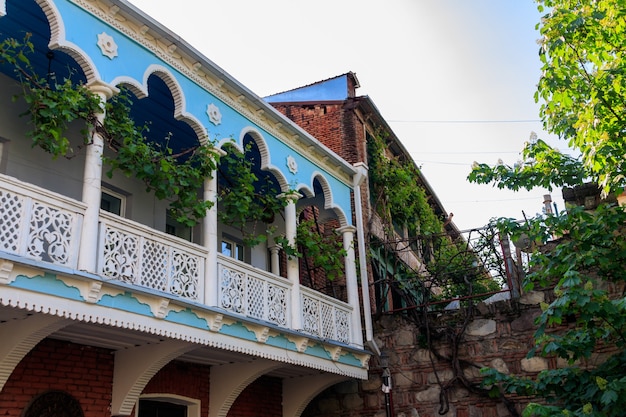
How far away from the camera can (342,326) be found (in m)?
12.3

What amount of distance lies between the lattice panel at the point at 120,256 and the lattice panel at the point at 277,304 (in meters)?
2.88

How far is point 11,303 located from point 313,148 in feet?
23.7

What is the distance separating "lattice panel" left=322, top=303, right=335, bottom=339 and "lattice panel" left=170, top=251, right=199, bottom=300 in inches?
133

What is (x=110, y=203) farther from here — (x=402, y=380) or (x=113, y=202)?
(x=402, y=380)

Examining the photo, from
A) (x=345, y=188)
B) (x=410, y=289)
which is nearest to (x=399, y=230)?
(x=410, y=289)

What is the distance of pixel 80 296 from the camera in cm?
712

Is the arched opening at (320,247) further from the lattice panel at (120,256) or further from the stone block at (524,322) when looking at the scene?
the lattice panel at (120,256)

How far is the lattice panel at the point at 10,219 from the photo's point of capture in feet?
21.5

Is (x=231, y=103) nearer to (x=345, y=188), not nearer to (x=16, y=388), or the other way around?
(x=345, y=188)

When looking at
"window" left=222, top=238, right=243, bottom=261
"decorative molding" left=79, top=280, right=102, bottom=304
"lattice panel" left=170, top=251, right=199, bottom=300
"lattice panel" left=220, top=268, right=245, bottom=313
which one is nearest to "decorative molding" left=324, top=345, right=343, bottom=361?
"lattice panel" left=220, top=268, right=245, bottom=313

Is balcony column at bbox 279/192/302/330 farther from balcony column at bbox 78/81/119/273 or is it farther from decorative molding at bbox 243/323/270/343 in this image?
balcony column at bbox 78/81/119/273

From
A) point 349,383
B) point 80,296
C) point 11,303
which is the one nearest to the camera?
point 11,303

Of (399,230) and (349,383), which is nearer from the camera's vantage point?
(349,383)

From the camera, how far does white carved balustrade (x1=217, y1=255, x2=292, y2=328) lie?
31.2 feet
